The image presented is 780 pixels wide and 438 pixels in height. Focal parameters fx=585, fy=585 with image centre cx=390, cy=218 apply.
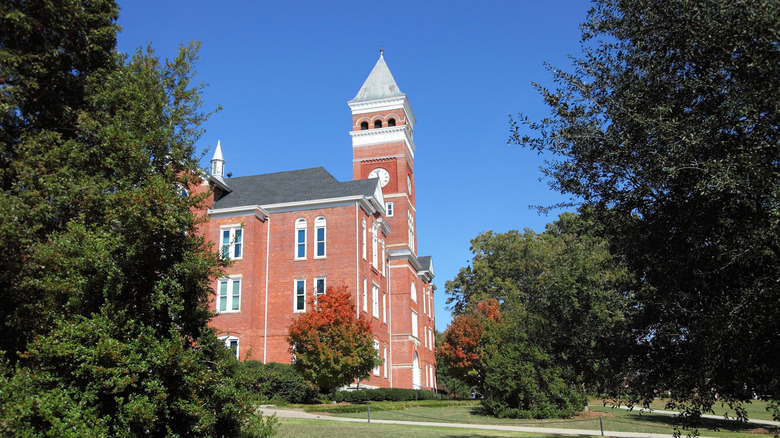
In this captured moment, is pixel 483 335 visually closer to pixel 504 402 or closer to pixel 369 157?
pixel 504 402

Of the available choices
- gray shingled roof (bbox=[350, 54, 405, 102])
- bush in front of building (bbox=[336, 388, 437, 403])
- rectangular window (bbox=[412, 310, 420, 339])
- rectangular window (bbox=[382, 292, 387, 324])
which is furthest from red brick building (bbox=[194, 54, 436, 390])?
gray shingled roof (bbox=[350, 54, 405, 102])

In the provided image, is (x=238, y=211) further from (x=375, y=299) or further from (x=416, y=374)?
(x=416, y=374)

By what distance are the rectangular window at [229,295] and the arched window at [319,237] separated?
5.30 metres

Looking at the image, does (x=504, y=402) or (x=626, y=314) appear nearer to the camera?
(x=626, y=314)

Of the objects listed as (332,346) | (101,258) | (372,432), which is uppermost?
(101,258)

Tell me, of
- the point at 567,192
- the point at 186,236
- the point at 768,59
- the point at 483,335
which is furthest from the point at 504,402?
the point at 768,59

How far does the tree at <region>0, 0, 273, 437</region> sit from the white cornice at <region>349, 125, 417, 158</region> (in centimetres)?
4427

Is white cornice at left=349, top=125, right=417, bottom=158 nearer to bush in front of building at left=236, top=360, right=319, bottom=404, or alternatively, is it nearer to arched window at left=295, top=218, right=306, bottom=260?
arched window at left=295, top=218, right=306, bottom=260

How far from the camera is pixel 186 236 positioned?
10180 mm

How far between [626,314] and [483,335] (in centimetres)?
3232

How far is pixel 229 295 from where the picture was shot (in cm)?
3716

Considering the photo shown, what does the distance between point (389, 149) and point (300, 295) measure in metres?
22.6

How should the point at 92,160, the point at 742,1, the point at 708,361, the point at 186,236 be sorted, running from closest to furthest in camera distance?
the point at 742,1 → the point at 708,361 → the point at 186,236 → the point at 92,160

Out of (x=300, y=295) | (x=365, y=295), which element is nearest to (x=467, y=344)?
(x=365, y=295)
